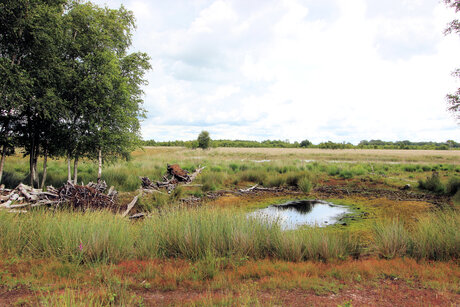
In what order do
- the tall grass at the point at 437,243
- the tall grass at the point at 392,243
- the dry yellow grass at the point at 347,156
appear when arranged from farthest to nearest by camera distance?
the dry yellow grass at the point at 347,156, the tall grass at the point at 392,243, the tall grass at the point at 437,243

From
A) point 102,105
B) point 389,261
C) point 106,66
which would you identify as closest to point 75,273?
point 389,261

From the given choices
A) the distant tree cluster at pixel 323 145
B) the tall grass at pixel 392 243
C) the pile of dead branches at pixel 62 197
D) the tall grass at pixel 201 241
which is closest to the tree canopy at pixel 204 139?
the distant tree cluster at pixel 323 145

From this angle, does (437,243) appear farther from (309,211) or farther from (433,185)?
(433,185)

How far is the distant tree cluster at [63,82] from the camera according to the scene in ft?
33.2

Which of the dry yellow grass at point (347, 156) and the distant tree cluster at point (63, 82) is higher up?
the distant tree cluster at point (63, 82)

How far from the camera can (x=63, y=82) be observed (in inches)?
464

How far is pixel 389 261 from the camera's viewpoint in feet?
18.0

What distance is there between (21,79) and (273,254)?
37.2ft

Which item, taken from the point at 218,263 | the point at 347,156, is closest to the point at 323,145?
the point at 347,156

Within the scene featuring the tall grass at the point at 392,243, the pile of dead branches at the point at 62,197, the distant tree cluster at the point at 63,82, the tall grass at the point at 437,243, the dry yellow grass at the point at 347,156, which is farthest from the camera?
the dry yellow grass at the point at 347,156

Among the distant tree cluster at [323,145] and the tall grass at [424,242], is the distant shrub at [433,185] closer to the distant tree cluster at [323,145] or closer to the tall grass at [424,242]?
the tall grass at [424,242]

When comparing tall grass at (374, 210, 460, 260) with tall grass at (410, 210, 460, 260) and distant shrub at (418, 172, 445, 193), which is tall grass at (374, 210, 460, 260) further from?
distant shrub at (418, 172, 445, 193)

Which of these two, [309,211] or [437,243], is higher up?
[437,243]

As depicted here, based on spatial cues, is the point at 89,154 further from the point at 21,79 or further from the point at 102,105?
the point at 21,79
